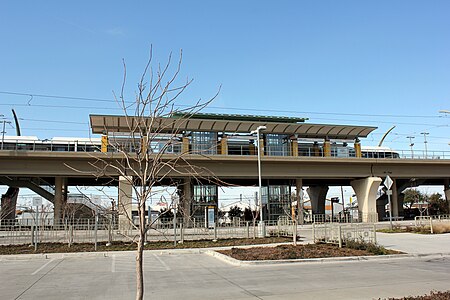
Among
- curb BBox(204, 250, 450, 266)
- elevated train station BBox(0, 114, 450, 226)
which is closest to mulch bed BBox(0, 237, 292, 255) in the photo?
curb BBox(204, 250, 450, 266)

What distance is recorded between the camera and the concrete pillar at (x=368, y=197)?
4969cm

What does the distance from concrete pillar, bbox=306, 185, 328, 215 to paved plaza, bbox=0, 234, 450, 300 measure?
50566 mm

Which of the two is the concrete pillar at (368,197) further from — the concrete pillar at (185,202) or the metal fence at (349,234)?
the metal fence at (349,234)

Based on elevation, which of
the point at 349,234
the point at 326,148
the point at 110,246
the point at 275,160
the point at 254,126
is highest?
the point at 254,126

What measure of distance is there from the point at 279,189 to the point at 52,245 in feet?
123

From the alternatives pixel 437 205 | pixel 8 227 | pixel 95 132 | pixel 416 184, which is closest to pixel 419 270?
pixel 8 227

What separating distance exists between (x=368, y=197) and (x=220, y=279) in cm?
4239

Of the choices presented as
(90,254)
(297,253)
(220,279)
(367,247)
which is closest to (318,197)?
(367,247)

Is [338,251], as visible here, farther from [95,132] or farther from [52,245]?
[95,132]

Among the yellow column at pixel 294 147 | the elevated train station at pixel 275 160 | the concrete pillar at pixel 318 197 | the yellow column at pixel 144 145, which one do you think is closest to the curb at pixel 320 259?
the yellow column at pixel 144 145

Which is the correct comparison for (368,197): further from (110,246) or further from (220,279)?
(220,279)

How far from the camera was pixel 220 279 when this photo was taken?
40.5 feet

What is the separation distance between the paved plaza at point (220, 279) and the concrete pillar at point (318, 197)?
5057 centimetres

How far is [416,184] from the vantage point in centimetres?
6656
